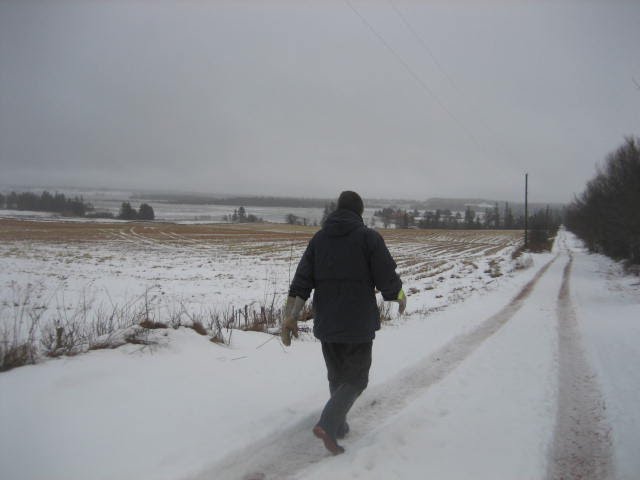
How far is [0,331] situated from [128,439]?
8.67 feet

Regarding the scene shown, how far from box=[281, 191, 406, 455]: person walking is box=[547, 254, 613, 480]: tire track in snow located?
5.76 feet

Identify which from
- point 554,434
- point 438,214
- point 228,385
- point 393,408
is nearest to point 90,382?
point 228,385

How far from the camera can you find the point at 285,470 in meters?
2.93

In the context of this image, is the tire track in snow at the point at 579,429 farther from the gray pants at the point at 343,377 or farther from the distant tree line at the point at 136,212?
the distant tree line at the point at 136,212

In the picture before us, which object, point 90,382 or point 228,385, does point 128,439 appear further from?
point 228,385

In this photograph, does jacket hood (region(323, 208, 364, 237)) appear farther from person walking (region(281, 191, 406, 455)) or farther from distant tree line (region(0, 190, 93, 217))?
distant tree line (region(0, 190, 93, 217))

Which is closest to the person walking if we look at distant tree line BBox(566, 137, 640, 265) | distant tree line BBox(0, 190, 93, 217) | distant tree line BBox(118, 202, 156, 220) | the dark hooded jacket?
the dark hooded jacket

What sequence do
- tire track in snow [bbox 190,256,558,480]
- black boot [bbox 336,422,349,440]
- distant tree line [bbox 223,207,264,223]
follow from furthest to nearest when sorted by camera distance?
distant tree line [bbox 223,207,264,223] → black boot [bbox 336,422,349,440] → tire track in snow [bbox 190,256,558,480]

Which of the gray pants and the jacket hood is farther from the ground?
the jacket hood

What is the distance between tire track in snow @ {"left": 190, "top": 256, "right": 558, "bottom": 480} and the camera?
9.54 feet

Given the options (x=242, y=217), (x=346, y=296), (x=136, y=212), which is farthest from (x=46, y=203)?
(x=242, y=217)

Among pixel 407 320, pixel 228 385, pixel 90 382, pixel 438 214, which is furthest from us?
pixel 438 214

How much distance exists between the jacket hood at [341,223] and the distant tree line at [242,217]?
298 feet

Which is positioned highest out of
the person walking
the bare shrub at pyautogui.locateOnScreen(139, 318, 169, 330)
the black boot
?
the person walking
